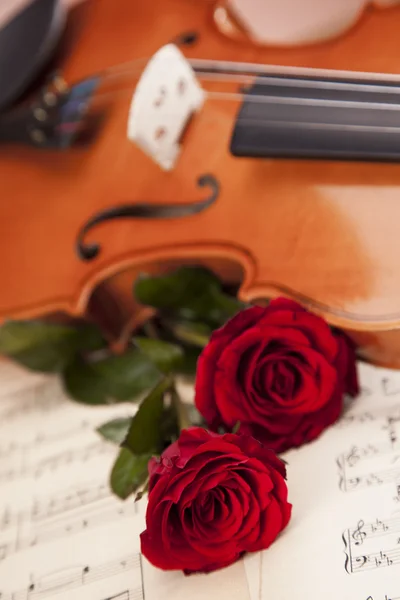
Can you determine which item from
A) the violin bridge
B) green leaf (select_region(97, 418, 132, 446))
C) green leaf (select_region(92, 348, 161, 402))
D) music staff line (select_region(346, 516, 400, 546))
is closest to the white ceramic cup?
the violin bridge

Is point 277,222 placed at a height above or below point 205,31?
below

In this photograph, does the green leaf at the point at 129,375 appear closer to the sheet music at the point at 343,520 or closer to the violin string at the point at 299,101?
the sheet music at the point at 343,520

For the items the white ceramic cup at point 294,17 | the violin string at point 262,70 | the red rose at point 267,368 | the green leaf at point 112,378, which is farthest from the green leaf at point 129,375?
the white ceramic cup at point 294,17

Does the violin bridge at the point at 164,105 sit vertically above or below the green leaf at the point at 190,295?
above

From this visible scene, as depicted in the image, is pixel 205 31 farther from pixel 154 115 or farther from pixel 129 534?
pixel 129 534

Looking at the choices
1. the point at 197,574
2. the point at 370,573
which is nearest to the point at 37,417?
the point at 197,574
